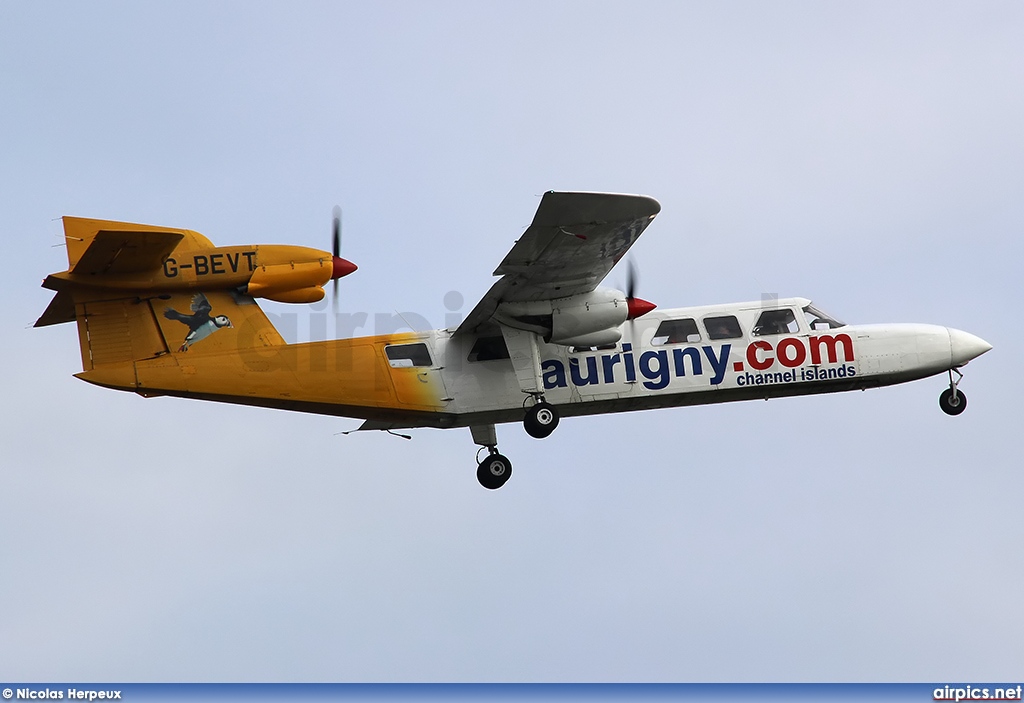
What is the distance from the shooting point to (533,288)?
23781 millimetres

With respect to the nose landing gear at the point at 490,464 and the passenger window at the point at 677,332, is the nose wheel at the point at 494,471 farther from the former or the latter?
the passenger window at the point at 677,332

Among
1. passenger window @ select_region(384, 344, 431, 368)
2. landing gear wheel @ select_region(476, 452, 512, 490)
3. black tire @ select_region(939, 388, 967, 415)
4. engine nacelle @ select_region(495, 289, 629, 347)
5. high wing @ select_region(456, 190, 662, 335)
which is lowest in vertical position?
landing gear wheel @ select_region(476, 452, 512, 490)

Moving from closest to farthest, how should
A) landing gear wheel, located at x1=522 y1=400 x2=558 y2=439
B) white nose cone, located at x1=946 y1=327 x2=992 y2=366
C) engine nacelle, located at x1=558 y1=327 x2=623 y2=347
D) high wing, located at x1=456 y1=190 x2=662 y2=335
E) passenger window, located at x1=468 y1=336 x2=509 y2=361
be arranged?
high wing, located at x1=456 y1=190 x2=662 y2=335, engine nacelle, located at x1=558 y1=327 x2=623 y2=347, landing gear wheel, located at x1=522 y1=400 x2=558 y2=439, passenger window, located at x1=468 y1=336 x2=509 y2=361, white nose cone, located at x1=946 y1=327 x2=992 y2=366

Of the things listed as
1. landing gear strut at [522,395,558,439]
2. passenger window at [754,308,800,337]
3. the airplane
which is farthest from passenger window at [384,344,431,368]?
passenger window at [754,308,800,337]

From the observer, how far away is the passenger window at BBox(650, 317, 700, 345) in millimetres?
25609

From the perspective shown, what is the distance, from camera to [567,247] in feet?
73.8

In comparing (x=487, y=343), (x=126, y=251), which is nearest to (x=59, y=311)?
(x=126, y=251)

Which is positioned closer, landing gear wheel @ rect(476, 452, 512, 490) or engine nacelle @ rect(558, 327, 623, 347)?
engine nacelle @ rect(558, 327, 623, 347)

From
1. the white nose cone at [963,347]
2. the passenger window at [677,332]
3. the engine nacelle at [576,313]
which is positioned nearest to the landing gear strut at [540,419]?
the engine nacelle at [576,313]

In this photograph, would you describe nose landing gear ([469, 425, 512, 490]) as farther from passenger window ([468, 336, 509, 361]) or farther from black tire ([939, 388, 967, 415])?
black tire ([939, 388, 967, 415])

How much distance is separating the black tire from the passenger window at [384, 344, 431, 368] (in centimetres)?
1064

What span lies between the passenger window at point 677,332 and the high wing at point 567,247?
2.13 m

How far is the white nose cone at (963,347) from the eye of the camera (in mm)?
26891

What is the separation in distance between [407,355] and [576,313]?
3254 millimetres
